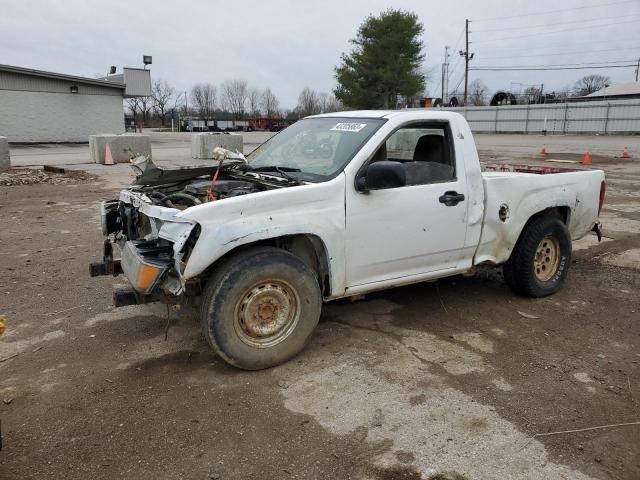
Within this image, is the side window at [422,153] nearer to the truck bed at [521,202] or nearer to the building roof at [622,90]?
the truck bed at [521,202]

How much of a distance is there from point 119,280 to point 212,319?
111 inches

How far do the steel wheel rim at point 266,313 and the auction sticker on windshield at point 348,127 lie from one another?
1.47 m

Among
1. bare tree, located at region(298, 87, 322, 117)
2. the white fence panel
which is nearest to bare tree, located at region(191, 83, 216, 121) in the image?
bare tree, located at region(298, 87, 322, 117)

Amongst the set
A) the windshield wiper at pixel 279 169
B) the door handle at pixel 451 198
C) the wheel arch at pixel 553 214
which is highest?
the windshield wiper at pixel 279 169

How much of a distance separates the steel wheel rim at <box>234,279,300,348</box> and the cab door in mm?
544

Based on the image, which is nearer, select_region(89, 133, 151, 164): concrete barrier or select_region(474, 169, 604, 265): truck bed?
select_region(474, 169, 604, 265): truck bed

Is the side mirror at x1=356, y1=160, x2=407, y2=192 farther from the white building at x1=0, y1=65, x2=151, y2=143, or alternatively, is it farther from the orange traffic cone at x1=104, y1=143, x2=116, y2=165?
the white building at x1=0, y1=65, x2=151, y2=143

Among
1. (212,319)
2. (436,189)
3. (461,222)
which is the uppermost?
(436,189)

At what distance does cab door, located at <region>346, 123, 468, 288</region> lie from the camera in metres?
4.05

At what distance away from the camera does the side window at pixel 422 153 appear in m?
4.45

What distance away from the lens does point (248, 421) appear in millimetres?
3215

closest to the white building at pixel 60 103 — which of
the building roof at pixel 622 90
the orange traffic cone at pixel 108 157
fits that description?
the orange traffic cone at pixel 108 157

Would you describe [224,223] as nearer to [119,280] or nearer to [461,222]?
[461,222]

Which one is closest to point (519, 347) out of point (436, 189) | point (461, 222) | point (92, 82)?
point (461, 222)
